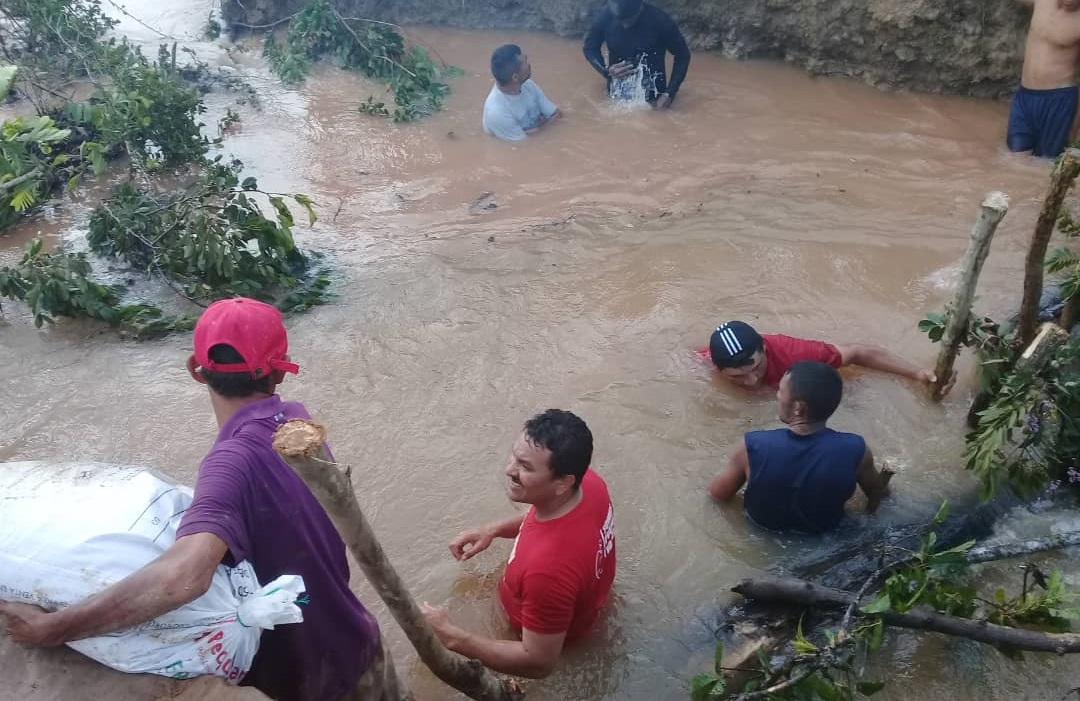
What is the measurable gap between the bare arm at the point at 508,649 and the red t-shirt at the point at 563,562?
48 millimetres

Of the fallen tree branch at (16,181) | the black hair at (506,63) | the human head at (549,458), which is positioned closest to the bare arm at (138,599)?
the human head at (549,458)

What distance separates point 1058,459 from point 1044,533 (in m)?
0.47

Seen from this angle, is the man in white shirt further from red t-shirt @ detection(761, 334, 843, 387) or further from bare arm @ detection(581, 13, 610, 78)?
red t-shirt @ detection(761, 334, 843, 387)

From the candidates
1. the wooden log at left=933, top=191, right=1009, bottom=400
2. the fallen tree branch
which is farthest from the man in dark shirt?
the fallen tree branch

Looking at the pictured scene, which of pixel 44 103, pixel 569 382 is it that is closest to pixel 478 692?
pixel 569 382

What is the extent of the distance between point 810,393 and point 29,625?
2713 mm

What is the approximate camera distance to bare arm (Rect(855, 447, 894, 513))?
136 inches

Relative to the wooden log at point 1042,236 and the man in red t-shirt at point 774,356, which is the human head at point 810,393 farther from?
the wooden log at point 1042,236

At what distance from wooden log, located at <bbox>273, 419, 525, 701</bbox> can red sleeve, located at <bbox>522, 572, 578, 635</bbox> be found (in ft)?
0.79

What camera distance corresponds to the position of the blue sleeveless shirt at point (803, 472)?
3.35m

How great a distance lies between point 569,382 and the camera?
15.6 ft

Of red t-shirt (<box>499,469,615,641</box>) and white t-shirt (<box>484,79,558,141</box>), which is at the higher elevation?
white t-shirt (<box>484,79,558,141</box>)

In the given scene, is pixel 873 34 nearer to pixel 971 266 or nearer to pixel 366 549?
pixel 971 266

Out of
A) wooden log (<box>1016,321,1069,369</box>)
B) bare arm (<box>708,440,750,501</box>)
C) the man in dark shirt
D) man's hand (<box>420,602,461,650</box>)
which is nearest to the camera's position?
man's hand (<box>420,602,461,650</box>)
